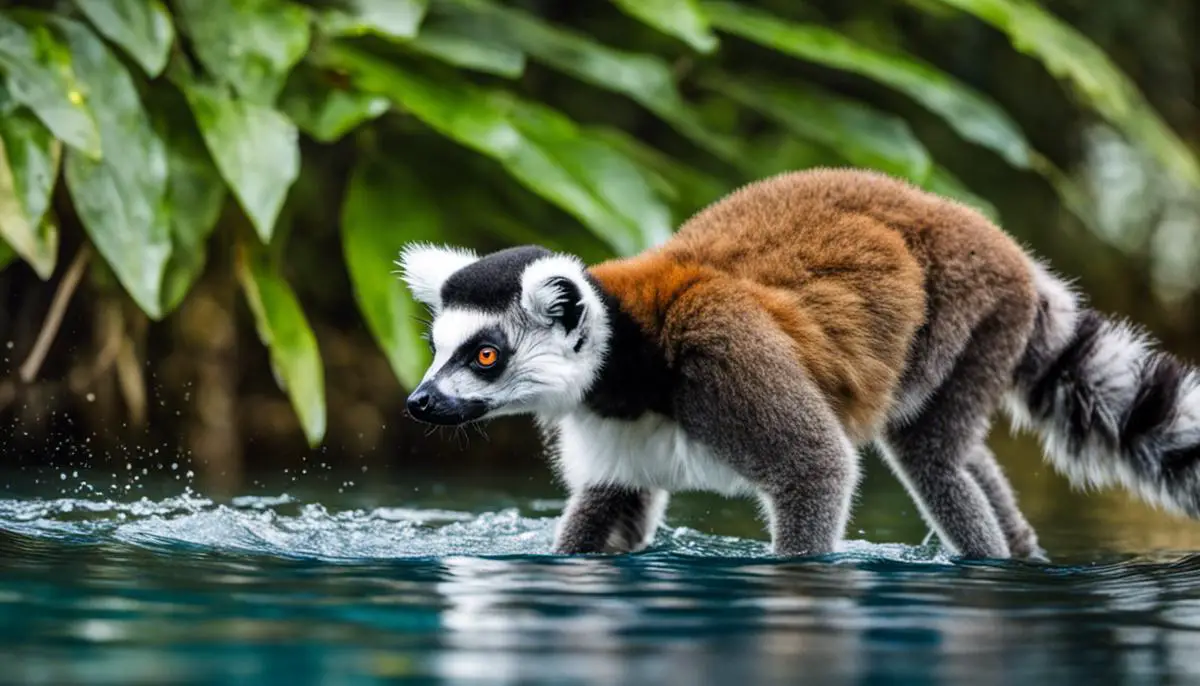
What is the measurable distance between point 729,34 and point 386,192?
2902 millimetres

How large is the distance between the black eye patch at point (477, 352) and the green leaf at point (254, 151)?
58.2 inches

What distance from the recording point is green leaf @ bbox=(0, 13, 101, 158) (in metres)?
5.14

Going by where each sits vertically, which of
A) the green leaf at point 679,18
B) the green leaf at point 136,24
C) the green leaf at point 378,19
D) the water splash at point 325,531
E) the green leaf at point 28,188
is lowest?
the water splash at point 325,531

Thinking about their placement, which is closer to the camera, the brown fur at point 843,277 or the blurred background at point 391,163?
the brown fur at point 843,277

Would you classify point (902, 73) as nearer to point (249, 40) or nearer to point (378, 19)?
point (378, 19)

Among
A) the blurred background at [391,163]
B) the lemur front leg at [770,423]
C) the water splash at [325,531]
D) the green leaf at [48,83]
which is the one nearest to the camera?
the lemur front leg at [770,423]

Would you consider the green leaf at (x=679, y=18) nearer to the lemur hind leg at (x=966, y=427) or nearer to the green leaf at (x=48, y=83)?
the lemur hind leg at (x=966, y=427)

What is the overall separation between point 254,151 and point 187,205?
539 millimetres

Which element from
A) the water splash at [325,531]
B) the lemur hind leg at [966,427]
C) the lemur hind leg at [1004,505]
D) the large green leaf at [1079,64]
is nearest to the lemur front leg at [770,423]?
the water splash at [325,531]

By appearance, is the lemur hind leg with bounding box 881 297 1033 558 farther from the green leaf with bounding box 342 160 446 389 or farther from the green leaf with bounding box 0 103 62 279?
the green leaf with bounding box 0 103 62 279

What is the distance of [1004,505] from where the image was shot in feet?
15.5

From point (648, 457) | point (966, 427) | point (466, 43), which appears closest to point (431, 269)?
point (648, 457)

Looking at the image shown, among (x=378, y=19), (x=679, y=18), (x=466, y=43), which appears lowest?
(x=378, y=19)

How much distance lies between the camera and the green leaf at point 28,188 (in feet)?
17.0
